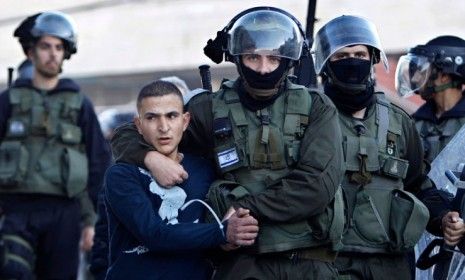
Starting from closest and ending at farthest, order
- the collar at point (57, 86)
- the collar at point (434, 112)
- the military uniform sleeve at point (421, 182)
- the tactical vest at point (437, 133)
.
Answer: the military uniform sleeve at point (421, 182) → the tactical vest at point (437, 133) → the collar at point (434, 112) → the collar at point (57, 86)

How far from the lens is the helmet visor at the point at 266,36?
7133 millimetres

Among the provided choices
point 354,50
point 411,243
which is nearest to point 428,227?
point 411,243

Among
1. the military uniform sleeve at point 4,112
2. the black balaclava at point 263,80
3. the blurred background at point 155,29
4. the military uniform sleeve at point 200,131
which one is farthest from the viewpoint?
the blurred background at point 155,29

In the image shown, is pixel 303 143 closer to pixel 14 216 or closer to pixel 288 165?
pixel 288 165

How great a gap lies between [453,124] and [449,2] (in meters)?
26.7

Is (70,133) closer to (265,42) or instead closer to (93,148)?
(93,148)

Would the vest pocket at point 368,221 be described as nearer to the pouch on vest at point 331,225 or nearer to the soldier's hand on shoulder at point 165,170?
the pouch on vest at point 331,225

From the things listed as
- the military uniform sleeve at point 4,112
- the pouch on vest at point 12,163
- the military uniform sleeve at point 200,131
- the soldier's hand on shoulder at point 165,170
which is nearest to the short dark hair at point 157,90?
the military uniform sleeve at point 200,131

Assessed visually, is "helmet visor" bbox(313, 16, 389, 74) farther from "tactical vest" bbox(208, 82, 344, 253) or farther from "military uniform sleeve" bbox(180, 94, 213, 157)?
"military uniform sleeve" bbox(180, 94, 213, 157)

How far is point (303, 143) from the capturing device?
7.01m

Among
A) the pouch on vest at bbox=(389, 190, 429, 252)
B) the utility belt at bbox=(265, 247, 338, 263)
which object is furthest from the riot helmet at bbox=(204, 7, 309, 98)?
the pouch on vest at bbox=(389, 190, 429, 252)

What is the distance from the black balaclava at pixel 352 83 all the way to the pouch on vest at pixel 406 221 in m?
0.52

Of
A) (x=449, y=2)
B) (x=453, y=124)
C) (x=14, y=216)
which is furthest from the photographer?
(x=449, y=2)

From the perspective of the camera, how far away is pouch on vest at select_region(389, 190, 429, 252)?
7.61 m
